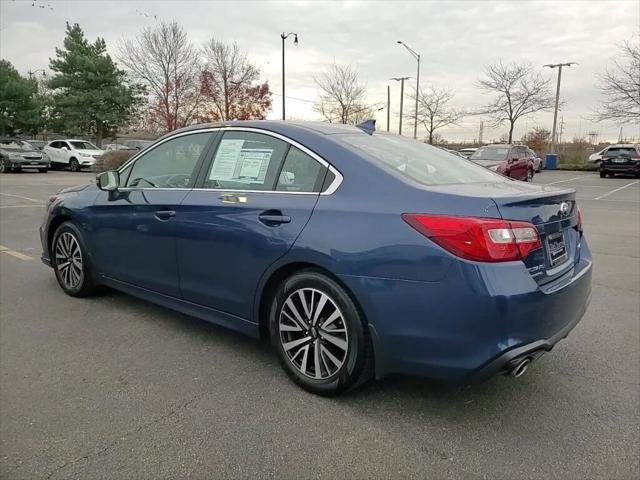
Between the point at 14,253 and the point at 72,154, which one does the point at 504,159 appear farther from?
the point at 72,154

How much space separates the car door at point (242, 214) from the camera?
2.99 metres

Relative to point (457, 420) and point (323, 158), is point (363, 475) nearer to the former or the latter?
point (457, 420)

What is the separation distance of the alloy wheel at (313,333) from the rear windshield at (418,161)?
86cm

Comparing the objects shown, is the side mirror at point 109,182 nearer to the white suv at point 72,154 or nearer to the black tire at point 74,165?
the white suv at point 72,154

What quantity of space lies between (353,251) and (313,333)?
58 centimetres

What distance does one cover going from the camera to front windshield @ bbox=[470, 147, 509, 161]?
18831 mm

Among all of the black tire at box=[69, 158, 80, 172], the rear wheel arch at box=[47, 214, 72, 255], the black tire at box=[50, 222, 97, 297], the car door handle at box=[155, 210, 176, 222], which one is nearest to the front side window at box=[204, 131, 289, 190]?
the car door handle at box=[155, 210, 176, 222]

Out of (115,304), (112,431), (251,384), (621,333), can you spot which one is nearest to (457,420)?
(251,384)

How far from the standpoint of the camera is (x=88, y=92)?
3681 cm

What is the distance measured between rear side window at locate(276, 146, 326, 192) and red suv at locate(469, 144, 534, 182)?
626 inches

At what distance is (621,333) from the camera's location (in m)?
3.98

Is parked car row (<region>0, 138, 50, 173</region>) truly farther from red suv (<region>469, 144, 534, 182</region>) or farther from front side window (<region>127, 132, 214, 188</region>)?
front side window (<region>127, 132, 214, 188</region>)

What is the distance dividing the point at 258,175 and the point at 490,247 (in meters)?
1.54

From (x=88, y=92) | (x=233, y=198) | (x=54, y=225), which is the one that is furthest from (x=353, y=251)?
(x=88, y=92)
